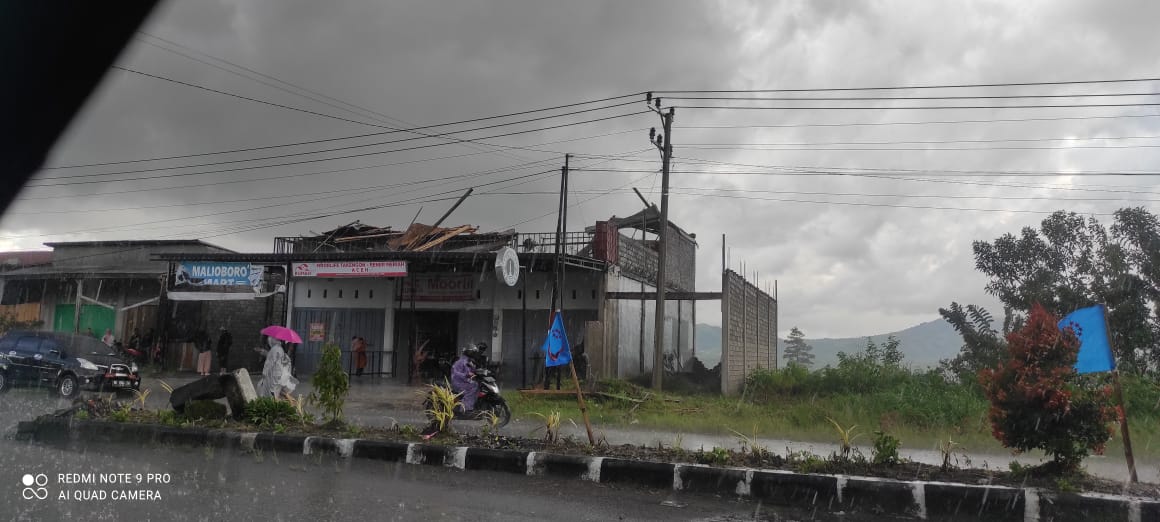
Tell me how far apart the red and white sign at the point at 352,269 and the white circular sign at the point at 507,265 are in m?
3.44

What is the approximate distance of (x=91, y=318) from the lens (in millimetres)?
25156

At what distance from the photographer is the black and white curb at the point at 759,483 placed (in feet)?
18.3

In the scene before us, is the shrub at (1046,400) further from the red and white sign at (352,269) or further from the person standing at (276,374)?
the red and white sign at (352,269)

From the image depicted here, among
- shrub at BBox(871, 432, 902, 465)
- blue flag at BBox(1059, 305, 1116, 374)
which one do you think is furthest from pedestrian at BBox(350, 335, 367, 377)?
blue flag at BBox(1059, 305, 1116, 374)

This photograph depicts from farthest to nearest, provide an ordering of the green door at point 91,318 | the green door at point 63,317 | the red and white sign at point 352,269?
1. the green door at point 63,317
2. the green door at point 91,318
3. the red and white sign at point 352,269

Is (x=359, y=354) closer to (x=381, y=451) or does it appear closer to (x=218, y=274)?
(x=218, y=274)

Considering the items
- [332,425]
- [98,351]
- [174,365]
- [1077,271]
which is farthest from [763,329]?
[174,365]

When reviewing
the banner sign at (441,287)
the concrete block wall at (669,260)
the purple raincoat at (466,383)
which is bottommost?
the purple raincoat at (466,383)

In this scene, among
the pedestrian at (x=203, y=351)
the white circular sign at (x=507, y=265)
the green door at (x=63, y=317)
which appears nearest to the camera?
the white circular sign at (x=507, y=265)

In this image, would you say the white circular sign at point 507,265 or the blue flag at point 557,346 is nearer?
the blue flag at point 557,346

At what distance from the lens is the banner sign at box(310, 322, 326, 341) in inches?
899

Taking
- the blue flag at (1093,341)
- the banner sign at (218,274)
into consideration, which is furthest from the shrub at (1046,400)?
the banner sign at (218,274)

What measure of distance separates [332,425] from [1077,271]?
1542cm

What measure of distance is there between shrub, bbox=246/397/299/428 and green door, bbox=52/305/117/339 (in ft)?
64.8
